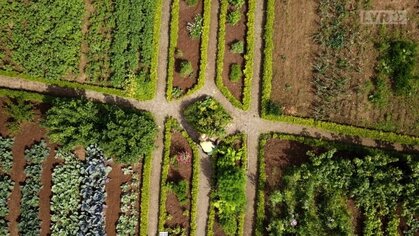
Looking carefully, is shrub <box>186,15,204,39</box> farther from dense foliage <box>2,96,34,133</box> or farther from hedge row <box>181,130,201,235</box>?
dense foliage <box>2,96,34,133</box>

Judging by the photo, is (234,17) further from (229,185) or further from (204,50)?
(229,185)

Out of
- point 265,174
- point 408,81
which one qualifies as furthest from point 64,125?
point 408,81

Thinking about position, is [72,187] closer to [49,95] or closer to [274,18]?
[49,95]

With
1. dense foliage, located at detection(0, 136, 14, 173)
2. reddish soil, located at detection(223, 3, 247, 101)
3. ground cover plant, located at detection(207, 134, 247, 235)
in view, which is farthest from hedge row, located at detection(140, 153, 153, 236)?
dense foliage, located at detection(0, 136, 14, 173)

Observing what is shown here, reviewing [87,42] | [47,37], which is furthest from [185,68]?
[47,37]

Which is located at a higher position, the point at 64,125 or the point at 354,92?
the point at 354,92

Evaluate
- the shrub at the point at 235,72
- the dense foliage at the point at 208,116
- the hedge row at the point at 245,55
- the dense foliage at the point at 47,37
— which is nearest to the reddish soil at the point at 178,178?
the dense foliage at the point at 208,116
